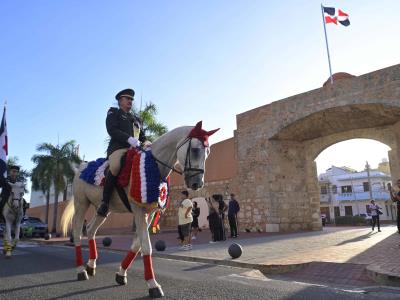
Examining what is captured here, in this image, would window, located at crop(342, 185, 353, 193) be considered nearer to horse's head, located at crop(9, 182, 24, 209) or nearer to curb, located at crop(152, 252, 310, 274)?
curb, located at crop(152, 252, 310, 274)

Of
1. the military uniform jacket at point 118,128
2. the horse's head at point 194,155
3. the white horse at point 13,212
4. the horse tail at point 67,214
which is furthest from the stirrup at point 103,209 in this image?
the white horse at point 13,212

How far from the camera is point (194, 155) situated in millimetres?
4273

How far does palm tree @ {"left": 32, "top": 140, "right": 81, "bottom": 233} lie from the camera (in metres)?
29.9

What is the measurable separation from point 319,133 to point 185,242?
10.2 m

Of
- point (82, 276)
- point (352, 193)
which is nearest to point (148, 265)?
point (82, 276)

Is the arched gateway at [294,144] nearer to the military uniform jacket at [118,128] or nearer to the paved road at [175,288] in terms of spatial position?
the paved road at [175,288]

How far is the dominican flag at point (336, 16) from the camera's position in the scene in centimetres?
1819

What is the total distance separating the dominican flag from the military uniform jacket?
1642 cm

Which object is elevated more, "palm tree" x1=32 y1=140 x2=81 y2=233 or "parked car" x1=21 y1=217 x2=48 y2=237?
"palm tree" x1=32 y1=140 x2=81 y2=233

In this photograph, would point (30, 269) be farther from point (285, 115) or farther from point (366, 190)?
point (366, 190)

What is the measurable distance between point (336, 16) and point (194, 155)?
17208 millimetres

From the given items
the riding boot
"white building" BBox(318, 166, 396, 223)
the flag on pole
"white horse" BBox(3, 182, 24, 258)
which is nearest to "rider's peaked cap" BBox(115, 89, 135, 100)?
the riding boot

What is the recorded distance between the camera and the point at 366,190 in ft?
175

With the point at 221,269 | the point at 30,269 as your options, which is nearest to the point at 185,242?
the point at 221,269
